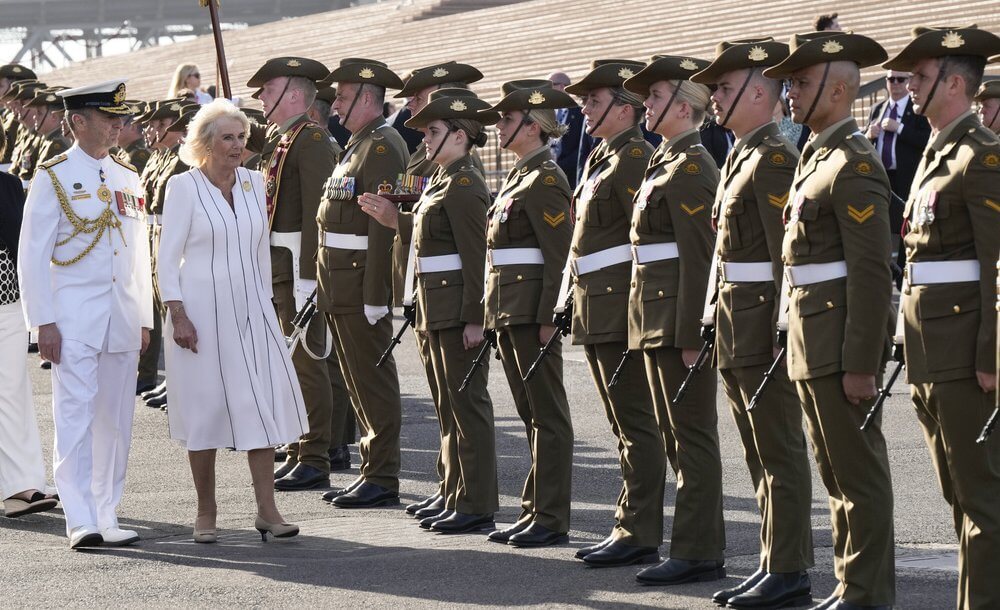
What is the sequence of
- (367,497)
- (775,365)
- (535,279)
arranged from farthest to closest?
1. (367,497)
2. (535,279)
3. (775,365)

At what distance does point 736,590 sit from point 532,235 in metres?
2.02

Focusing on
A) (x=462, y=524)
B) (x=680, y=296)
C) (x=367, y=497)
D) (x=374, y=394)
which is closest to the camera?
(x=680, y=296)

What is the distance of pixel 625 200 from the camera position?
262 inches

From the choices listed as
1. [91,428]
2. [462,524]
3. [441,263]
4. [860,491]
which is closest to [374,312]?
[441,263]

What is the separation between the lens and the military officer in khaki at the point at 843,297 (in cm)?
533

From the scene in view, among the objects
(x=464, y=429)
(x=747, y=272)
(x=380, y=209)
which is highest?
(x=380, y=209)

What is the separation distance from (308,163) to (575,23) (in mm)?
23595

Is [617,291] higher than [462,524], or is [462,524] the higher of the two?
[617,291]

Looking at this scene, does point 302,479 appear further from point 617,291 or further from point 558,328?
point 617,291

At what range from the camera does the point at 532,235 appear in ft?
23.8

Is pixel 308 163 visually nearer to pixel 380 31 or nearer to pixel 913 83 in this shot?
pixel 913 83

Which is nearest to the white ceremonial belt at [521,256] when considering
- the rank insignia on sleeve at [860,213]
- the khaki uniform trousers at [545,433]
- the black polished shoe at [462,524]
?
the khaki uniform trousers at [545,433]

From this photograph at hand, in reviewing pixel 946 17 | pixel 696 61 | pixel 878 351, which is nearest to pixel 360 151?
pixel 696 61

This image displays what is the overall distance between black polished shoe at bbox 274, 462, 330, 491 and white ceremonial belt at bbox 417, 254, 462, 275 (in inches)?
72.0
